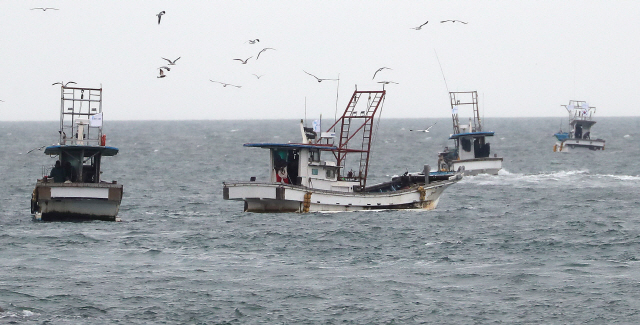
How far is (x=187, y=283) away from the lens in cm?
3178

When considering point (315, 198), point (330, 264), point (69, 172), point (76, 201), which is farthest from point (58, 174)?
point (330, 264)

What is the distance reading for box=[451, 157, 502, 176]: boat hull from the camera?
3031 inches

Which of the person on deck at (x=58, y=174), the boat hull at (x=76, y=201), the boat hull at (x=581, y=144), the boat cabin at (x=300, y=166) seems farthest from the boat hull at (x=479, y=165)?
the person on deck at (x=58, y=174)

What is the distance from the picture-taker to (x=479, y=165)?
256 ft

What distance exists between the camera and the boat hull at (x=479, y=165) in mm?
77000

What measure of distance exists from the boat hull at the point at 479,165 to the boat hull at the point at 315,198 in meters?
25.0

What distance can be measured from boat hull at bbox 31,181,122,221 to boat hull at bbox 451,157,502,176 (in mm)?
37035

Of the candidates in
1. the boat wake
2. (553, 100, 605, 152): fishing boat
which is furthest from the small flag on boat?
(553, 100, 605, 152): fishing boat

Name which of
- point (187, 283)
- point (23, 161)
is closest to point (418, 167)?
point (23, 161)

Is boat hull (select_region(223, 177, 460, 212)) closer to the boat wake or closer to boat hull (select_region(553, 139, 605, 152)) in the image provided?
the boat wake

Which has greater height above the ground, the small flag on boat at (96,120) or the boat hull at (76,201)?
the small flag on boat at (96,120)

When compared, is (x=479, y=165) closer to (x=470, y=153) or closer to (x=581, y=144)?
(x=470, y=153)

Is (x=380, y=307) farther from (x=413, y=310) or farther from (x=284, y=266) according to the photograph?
(x=284, y=266)

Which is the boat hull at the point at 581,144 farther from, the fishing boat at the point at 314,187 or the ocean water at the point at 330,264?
the fishing boat at the point at 314,187
